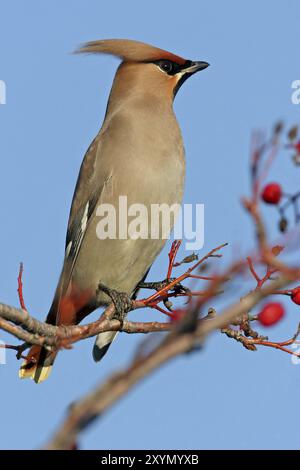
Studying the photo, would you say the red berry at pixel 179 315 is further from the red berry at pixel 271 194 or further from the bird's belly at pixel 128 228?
the bird's belly at pixel 128 228

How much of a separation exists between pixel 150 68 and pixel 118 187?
3.33 ft

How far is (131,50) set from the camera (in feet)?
15.8

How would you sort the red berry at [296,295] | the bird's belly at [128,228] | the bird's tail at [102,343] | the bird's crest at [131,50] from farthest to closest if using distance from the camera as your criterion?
the bird's crest at [131,50], the bird's tail at [102,343], the bird's belly at [128,228], the red berry at [296,295]

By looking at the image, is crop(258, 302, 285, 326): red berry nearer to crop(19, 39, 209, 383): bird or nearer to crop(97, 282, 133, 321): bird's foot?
crop(97, 282, 133, 321): bird's foot

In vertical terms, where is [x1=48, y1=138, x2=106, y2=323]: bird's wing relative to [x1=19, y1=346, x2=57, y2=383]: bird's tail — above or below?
above

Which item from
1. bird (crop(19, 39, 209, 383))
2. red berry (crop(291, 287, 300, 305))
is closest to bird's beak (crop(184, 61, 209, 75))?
bird (crop(19, 39, 209, 383))

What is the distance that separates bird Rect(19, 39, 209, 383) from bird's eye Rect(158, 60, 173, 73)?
16 centimetres

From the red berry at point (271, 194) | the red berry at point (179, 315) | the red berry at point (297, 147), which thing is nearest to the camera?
the red berry at point (179, 315)

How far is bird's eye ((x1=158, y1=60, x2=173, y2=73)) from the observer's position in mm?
4898

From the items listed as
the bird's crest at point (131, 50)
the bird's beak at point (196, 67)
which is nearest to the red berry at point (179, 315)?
the bird's crest at point (131, 50)

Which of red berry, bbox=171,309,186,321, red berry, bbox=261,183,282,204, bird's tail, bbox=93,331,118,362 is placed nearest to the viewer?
red berry, bbox=171,309,186,321

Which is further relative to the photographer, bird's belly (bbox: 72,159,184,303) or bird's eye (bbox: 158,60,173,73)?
bird's eye (bbox: 158,60,173,73)

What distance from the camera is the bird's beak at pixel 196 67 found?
487cm
